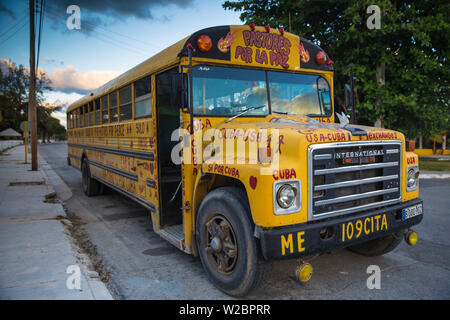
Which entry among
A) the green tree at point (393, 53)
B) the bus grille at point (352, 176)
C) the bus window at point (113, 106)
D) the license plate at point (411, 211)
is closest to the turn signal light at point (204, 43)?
the bus grille at point (352, 176)

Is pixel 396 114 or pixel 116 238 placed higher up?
pixel 396 114

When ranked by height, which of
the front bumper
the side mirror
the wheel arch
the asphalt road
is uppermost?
the side mirror

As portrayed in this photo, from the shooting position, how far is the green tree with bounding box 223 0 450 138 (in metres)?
10.3

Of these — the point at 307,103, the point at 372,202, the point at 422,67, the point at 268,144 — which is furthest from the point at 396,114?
the point at 268,144

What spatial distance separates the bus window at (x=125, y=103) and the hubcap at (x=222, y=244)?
2841 millimetres

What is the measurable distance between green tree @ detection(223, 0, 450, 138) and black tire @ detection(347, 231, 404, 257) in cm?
748

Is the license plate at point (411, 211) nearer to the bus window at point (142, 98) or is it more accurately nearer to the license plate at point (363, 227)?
the license plate at point (363, 227)

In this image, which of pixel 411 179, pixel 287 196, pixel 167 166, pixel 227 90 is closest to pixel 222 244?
pixel 287 196

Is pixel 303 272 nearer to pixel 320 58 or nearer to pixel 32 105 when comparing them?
pixel 320 58

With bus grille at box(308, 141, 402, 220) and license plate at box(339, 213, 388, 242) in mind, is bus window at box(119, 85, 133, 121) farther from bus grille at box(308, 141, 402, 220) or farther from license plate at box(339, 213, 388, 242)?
license plate at box(339, 213, 388, 242)

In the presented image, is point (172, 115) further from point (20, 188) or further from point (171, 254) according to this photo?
point (20, 188)

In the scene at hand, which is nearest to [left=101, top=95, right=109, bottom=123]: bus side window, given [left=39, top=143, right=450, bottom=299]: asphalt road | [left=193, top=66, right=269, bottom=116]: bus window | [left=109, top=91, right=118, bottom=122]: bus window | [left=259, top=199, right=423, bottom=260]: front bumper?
[left=109, top=91, right=118, bottom=122]: bus window
